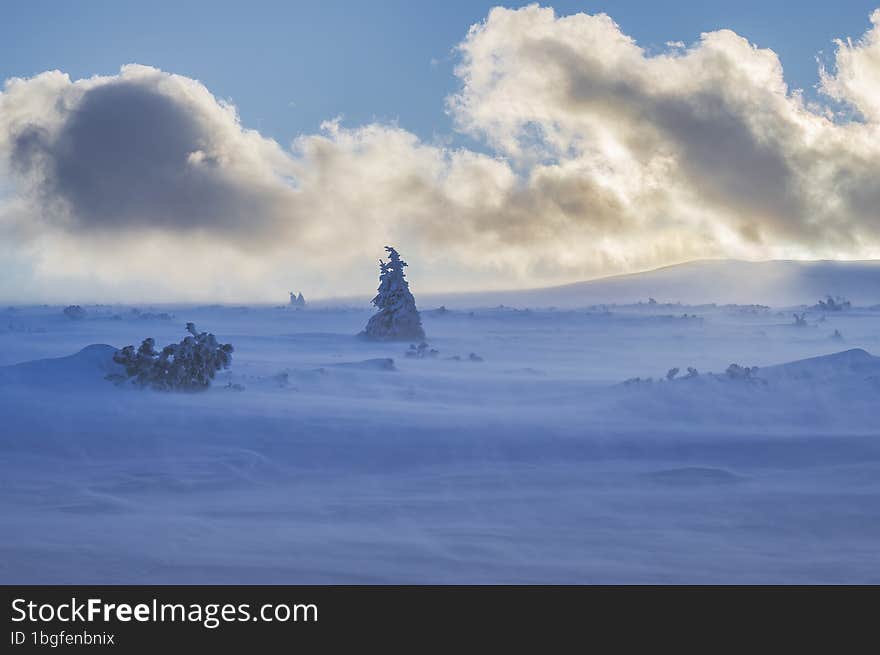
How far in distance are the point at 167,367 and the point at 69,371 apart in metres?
2.48

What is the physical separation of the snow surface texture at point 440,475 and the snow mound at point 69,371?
7 cm

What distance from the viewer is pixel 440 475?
1516 centimetres

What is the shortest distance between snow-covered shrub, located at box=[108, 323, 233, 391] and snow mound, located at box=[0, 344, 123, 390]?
1.54ft

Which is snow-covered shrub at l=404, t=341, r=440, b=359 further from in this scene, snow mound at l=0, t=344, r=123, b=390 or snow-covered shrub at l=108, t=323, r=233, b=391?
snow mound at l=0, t=344, r=123, b=390

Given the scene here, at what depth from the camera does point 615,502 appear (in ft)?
42.7

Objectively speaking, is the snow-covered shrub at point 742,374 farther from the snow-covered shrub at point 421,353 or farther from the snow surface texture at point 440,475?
the snow-covered shrub at point 421,353

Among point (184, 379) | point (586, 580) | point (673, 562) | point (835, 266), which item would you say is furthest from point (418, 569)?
point (835, 266)

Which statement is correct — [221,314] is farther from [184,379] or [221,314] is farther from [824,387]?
[824,387]

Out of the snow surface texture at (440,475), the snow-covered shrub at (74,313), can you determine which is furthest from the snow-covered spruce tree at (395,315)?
the snow-covered shrub at (74,313)

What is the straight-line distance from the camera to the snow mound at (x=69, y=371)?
21609mm

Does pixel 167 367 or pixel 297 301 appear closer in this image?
pixel 167 367

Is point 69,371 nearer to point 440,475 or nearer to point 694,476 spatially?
point 440,475

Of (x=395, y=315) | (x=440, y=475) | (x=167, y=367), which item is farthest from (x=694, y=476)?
(x=395, y=315)

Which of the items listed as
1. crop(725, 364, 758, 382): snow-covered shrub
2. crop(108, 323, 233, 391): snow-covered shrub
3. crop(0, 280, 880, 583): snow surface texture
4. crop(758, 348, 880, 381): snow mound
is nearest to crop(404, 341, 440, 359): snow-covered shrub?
crop(0, 280, 880, 583): snow surface texture
